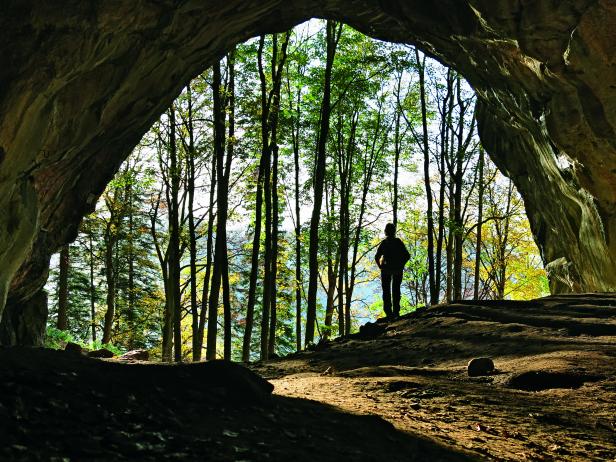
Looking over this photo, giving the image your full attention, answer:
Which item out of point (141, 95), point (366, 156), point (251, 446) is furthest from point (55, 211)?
point (366, 156)

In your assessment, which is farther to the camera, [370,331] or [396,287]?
[396,287]

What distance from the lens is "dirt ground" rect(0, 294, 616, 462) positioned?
8.89 ft

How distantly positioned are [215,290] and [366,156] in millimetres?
13806

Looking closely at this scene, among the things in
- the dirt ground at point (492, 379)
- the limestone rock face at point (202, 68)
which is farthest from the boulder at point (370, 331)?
the limestone rock face at point (202, 68)

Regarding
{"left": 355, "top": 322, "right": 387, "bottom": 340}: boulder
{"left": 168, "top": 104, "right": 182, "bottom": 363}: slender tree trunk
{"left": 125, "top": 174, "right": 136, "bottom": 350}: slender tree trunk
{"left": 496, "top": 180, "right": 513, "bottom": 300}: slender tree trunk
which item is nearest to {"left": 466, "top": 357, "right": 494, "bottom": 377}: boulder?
{"left": 355, "top": 322, "right": 387, "bottom": 340}: boulder

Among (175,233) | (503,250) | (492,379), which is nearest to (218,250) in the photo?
(175,233)

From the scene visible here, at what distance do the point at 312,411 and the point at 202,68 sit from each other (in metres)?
10.4

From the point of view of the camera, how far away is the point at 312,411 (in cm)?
379

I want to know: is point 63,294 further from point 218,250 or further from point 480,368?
point 480,368

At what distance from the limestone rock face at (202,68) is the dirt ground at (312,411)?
3.86 meters

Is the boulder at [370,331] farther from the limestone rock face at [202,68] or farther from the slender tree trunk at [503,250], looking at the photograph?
the slender tree trunk at [503,250]

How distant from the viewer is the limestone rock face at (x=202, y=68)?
21.1 feet

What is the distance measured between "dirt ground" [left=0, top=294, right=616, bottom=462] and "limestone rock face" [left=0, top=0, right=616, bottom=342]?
12.6 feet

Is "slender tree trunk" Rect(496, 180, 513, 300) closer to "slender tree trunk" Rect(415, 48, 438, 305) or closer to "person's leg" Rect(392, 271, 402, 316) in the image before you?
"slender tree trunk" Rect(415, 48, 438, 305)
